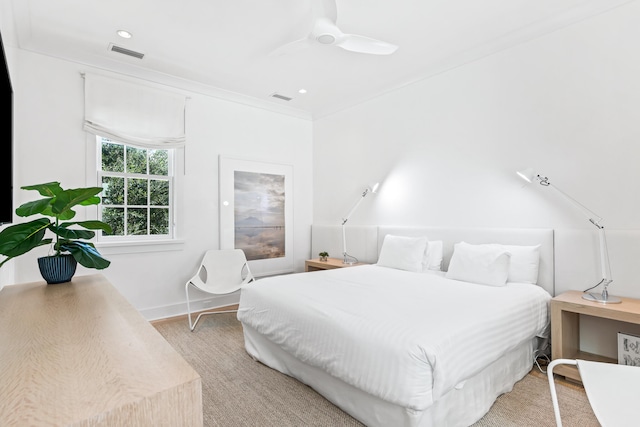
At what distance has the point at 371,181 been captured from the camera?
4.43m

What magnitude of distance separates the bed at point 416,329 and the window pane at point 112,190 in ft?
6.50

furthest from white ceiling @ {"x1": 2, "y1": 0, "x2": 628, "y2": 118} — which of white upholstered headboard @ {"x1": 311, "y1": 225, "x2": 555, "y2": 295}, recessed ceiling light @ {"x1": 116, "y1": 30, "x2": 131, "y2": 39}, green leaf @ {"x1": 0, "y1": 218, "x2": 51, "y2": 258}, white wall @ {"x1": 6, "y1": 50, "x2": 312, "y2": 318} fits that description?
green leaf @ {"x1": 0, "y1": 218, "x2": 51, "y2": 258}

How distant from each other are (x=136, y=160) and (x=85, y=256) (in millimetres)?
2391

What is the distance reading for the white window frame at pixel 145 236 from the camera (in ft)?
11.3

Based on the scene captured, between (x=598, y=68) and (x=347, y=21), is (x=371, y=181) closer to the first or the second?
(x=347, y=21)

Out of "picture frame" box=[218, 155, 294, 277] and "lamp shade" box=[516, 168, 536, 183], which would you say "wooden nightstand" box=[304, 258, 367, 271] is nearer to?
"picture frame" box=[218, 155, 294, 277]

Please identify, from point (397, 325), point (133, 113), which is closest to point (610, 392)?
point (397, 325)

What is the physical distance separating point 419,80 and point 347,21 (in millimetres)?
1413

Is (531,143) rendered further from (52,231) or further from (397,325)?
(52,231)

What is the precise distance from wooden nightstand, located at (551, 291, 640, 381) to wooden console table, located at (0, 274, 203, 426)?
8.54 feet

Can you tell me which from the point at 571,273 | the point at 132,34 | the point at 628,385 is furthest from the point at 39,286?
the point at 571,273

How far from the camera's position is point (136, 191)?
375cm

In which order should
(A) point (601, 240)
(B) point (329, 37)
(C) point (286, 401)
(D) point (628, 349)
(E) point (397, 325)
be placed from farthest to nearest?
(B) point (329, 37), (A) point (601, 240), (D) point (628, 349), (C) point (286, 401), (E) point (397, 325)

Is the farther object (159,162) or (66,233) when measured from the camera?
→ (159,162)
